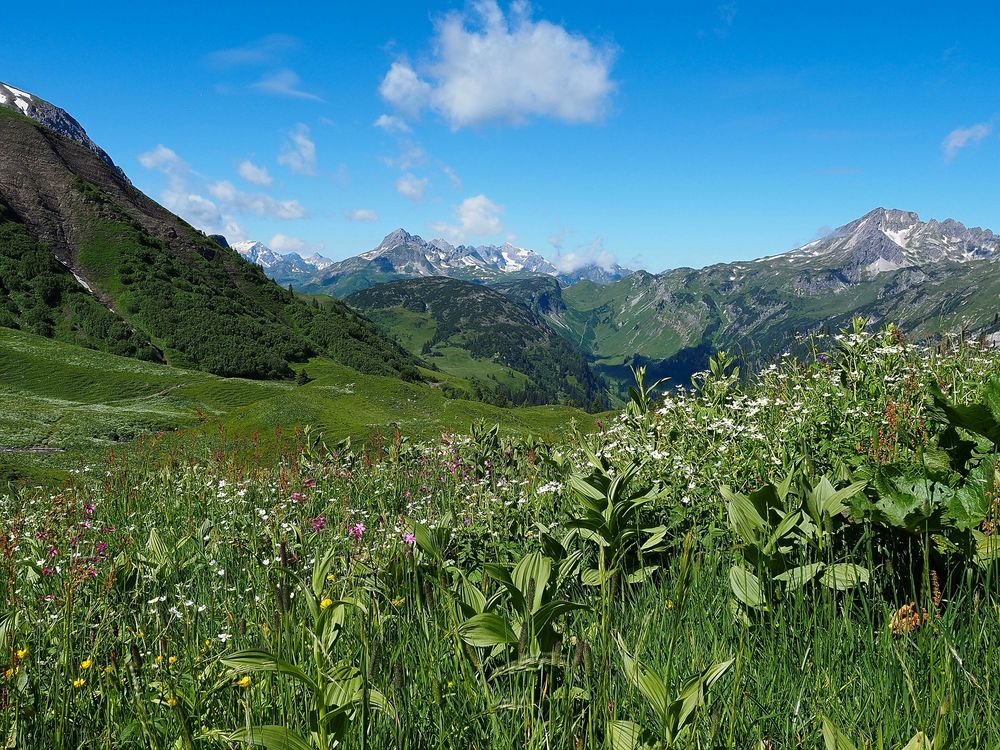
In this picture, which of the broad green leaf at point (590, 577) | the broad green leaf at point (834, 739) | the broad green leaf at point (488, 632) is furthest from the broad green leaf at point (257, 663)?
the broad green leaf at point (590, 577)

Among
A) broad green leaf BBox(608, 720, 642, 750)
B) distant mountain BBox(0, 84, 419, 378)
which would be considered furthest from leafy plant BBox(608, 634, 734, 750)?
distant mountain BBox(0, 84, 419, 378)

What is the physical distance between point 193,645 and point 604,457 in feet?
13.7

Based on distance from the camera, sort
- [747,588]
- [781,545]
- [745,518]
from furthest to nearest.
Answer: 1. [781,545]
2. [745,518]
3. [747,588]

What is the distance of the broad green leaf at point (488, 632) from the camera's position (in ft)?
8.96

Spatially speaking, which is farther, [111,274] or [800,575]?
[111,274]

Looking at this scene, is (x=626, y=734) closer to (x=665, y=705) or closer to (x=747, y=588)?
(x=665, y=705)

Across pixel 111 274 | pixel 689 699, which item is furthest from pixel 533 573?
pixel 111 274

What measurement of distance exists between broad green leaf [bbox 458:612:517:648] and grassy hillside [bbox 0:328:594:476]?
5891 millimetres

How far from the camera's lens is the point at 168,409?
48625 millimetres

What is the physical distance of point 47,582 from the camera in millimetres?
5324

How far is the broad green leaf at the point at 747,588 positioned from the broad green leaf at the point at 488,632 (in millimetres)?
1446

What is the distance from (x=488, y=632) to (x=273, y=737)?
98 cm

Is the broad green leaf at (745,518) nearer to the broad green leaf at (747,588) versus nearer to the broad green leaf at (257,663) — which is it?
the broad green leaf at (747,588)

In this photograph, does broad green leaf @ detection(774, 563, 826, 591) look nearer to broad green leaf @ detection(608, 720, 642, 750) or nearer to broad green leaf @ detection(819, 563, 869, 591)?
broad green leaf @ detection(819, 563, 869, 591)
